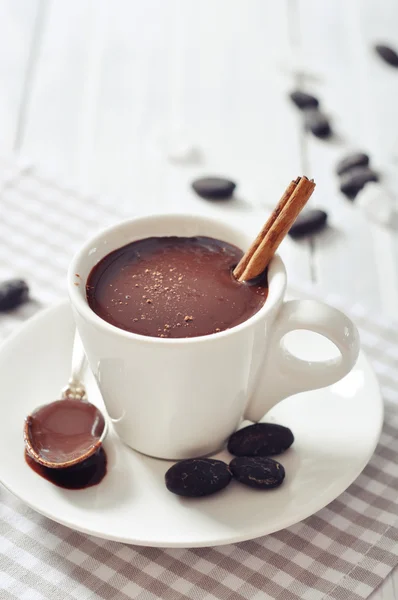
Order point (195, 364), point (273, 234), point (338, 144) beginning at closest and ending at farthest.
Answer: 1. point (195, 364)
2. point (273, 234)
3. point (338, 144)

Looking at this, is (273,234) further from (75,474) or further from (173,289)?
(75,474)

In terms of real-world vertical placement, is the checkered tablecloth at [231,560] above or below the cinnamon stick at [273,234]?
below

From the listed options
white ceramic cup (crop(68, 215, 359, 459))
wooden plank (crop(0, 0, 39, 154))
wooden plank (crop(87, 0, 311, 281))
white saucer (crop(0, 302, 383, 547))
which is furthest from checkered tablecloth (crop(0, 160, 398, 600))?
wooden plank (crop(0, 0, 39, 154))

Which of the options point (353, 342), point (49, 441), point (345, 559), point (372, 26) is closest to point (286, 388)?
point (353, 342)

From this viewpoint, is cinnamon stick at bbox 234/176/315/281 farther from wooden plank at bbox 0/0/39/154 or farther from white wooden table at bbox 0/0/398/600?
wooden plank at bbox 0/0/39/154

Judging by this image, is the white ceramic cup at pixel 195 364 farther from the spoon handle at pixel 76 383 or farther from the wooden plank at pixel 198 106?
the wooden plank at pixel 198 106

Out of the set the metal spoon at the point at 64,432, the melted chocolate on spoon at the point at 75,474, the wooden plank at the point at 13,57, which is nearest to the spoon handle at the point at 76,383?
the metal spoon at the point at 64,432

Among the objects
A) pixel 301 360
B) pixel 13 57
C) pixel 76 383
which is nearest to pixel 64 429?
pixel 76 383
